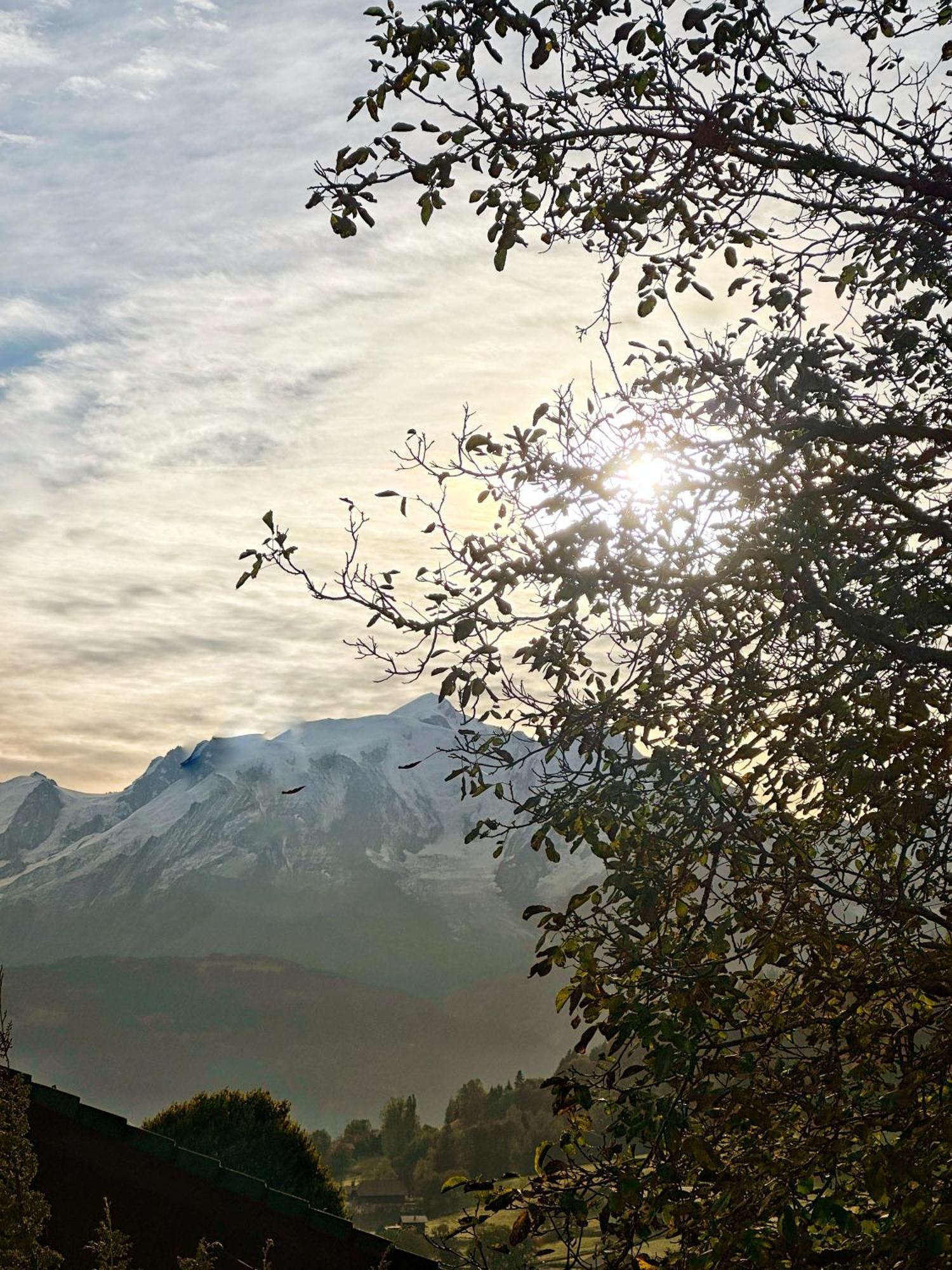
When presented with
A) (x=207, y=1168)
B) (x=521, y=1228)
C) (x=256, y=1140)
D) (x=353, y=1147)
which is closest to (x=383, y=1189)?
(x=353, y=1147)

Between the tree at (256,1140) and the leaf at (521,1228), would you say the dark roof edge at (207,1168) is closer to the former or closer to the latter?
the leaf at (521,1228)

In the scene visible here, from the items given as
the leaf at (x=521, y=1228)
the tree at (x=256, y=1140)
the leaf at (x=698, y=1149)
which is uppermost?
the tree at (x=256, y=1140)

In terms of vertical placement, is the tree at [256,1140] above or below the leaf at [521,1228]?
above

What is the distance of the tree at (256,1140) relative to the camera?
23.1m

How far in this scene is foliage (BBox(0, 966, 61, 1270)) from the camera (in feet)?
25.6

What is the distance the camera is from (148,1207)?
11.0 meters

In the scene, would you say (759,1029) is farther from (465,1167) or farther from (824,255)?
(465,1167)

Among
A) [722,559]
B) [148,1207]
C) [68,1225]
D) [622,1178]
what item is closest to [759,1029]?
[622,1178]

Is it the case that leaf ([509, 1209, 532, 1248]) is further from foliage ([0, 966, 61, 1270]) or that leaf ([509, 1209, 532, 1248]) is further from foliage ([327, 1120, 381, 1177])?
foliage ([327, 1120, 381, 1177])

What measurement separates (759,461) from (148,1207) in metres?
9.13

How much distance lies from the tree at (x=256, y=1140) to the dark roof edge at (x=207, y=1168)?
12.4 metres

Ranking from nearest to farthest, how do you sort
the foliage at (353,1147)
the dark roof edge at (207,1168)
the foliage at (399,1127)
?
the dark roof edge at (207,1168), the foliage at (399,1127), the foliage at (353,1147)

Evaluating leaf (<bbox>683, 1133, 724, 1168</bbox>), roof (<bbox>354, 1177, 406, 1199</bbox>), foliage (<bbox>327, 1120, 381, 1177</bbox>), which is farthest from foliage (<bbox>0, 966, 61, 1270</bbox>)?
foliage (<bbox>327, 1120, 381, 1177</bbox>)

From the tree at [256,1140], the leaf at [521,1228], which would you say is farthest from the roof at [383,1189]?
the leaf at [521,1228]
